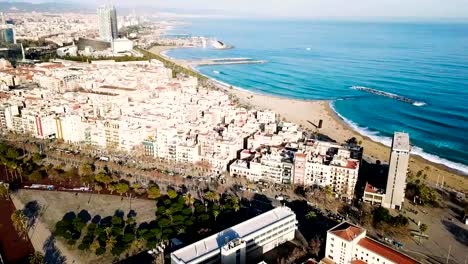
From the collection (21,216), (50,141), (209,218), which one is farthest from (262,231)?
(50,141)

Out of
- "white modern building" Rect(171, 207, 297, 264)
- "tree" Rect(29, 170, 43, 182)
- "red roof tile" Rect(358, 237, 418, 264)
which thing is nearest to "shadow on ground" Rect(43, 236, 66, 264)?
"white modern building" Rect(171, 207, 297, 264)

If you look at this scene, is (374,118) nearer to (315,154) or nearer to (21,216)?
(315,154)

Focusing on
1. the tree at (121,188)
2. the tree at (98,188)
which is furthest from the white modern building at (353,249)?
the tree at (98,188)

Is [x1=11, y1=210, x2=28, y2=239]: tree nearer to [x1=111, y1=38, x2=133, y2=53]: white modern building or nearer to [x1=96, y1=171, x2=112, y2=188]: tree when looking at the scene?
[x1=96, y1=171, x2=112, y2=188]: tree

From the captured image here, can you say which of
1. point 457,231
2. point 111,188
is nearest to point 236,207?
point 111,188

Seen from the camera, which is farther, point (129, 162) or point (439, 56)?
point (439, 56)
